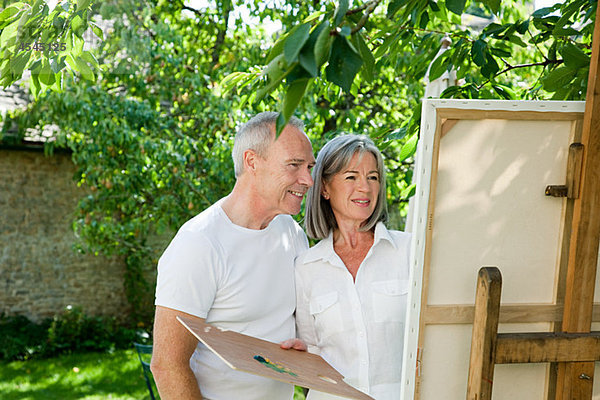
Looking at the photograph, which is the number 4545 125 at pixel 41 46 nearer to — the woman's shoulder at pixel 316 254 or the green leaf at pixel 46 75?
the green leaf at pixel 46 75

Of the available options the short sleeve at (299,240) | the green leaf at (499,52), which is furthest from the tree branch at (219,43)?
the short sleeve at (299,240)

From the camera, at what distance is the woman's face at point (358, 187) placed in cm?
227

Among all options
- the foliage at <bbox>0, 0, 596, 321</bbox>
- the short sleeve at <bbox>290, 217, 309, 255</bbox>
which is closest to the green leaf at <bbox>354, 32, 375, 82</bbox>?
the short sleeve at <bbox>290, 217, 309, 255</bbox>

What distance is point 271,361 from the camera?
1.84m

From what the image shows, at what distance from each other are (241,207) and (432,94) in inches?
51.2

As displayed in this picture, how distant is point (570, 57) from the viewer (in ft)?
6.97

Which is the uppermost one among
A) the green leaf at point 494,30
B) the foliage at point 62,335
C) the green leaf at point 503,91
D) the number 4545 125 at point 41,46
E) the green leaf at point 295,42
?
the green leaf at point 494,30

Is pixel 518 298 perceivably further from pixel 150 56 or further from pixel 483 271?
pixel 150 56

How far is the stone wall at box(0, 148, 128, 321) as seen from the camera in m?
8.58

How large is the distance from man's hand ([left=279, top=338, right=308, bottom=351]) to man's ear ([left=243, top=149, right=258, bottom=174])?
0.60 m

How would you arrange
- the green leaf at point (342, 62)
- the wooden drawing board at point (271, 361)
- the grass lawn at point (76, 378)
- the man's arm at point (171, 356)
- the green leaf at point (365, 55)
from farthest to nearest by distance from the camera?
the grass lawn at point (76, 378) → the man's arm at point (171, 356) → the wooden drawing board at point (271, 361) → the green leaf at point (365, 55) → the green leaf at point (342, 62)

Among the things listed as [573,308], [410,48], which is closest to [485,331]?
[573,308]

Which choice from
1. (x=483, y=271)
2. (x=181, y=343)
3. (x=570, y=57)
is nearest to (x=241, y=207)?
(x=181, y=343)

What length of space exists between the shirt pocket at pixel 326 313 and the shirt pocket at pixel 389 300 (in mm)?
126
